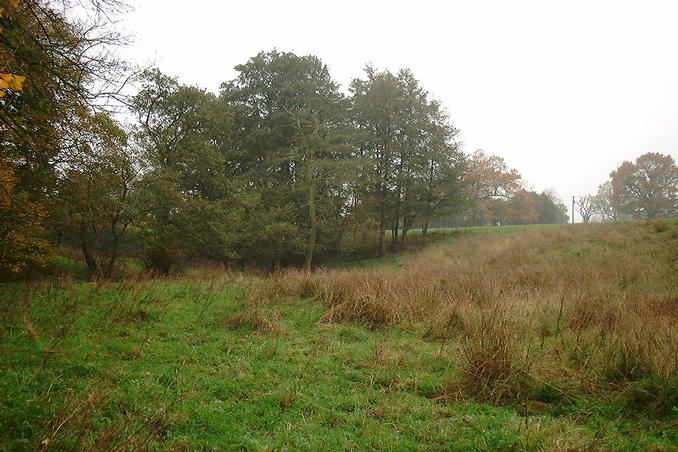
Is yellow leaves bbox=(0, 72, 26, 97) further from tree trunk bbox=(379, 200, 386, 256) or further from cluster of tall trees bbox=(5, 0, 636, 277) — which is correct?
tree trunk bbox=(379, 200, 386, 256)

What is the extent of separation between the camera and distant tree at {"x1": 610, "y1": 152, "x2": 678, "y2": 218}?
42.0 m

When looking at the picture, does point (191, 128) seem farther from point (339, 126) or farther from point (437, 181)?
point (437, 181)

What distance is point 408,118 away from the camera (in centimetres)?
2652

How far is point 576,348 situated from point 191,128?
66.6ft

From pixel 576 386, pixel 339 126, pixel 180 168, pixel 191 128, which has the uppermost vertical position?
pixel 339 126

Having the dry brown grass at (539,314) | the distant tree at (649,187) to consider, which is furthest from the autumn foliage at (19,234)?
the distant tree at (649,187)

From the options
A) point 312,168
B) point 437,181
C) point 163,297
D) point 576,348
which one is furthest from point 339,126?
point 576,348

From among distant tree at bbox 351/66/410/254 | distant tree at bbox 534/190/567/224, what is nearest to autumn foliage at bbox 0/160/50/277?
Result: distant tree at bbox 351/66/410/254

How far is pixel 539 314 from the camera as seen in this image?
23.9 feet

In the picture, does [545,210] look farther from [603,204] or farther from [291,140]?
[291,140]

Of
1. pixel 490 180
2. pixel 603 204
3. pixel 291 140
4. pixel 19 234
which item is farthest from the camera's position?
pixel 603 204

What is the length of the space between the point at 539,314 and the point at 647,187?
2047 inches

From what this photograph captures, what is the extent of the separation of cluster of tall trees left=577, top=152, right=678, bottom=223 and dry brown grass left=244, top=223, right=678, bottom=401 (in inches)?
1415

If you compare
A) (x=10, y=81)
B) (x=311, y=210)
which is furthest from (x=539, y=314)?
(x=311, y=210)
